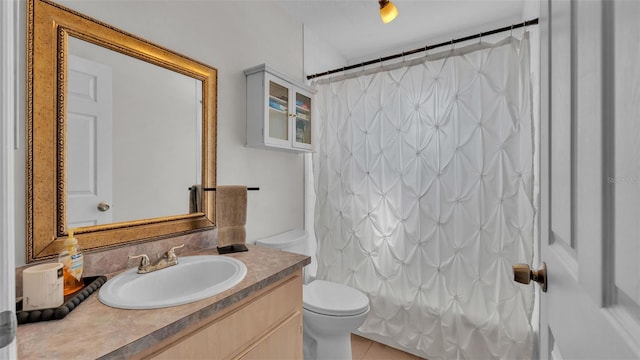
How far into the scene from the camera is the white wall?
1.21 meters

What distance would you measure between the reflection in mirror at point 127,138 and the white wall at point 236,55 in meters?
0.15

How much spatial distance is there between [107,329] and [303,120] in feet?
5.43

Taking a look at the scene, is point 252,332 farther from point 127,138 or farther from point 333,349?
point 127,138

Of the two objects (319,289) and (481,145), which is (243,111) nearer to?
(319,289)

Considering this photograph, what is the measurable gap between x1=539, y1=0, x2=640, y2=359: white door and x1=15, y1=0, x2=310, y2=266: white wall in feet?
4.64

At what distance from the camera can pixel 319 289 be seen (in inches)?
72.9

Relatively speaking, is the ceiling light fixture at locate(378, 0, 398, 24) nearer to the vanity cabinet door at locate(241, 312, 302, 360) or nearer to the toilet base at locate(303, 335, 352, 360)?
the vanity cabinet door at locate(241, 312, 302, 360)

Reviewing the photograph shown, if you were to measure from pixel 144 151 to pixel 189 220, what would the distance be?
39 cm

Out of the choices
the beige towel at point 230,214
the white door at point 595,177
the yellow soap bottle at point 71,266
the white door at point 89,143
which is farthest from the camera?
the beige towel at point 230,214

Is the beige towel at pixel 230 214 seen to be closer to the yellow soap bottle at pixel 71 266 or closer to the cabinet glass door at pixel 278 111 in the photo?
the cabinet glass door at pixel 278 111

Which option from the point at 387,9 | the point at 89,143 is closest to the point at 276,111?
the point at 387,9

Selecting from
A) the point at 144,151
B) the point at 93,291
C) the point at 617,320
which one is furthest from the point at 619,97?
the point at 144,151

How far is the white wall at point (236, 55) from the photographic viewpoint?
47.7 inches

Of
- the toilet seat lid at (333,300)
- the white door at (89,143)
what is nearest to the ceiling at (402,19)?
the white door at (89,143)
